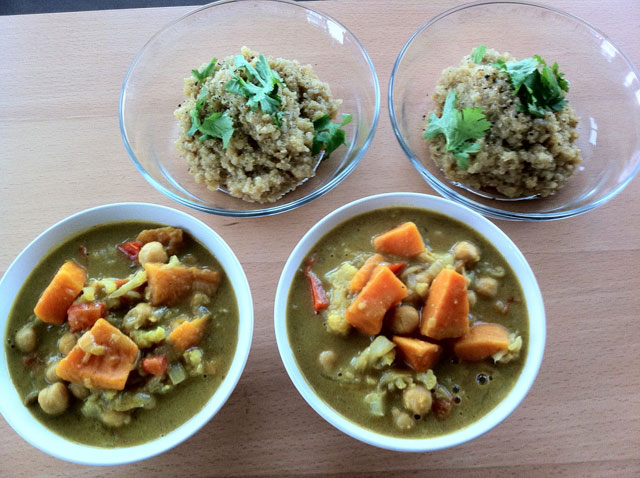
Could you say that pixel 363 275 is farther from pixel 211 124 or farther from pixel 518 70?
Result: pixel 518 70

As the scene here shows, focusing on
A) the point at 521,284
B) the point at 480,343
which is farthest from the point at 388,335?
the point at 521,284

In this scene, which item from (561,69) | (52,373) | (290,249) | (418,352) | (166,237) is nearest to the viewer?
(418,352)

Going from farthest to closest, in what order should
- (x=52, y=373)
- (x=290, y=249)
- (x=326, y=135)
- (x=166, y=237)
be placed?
(x=290, y=249) → (x=326, y=135) → (x=166, y=237) → (x=52, y=373)

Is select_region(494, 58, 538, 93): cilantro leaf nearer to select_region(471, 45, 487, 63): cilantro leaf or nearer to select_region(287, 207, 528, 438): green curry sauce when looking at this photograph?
select_region(471, 45, 487, 63): cilantro leaf

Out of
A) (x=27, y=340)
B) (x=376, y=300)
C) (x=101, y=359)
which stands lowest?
(x=27, y=340)

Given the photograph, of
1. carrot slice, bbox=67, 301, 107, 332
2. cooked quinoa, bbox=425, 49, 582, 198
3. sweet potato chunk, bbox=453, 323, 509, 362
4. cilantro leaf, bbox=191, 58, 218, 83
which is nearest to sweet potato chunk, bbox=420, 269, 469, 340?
sweet potato chunk, bbox=453, 323, 509, 362

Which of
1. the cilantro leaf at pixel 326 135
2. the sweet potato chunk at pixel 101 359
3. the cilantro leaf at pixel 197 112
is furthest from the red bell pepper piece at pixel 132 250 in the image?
the cilantro leaf at pixel 326 135
